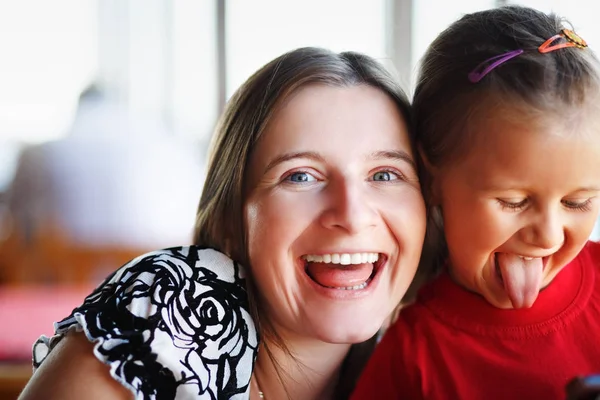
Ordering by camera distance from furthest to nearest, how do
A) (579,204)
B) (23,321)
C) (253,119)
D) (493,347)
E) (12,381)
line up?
(23,321), (12,381), (253,119), (493,347), (579,204)

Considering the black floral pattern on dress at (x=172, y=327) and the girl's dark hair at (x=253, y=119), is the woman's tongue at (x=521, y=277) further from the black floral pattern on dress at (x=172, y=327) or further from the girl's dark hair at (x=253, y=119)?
the black floral pattern on dress at (x=172, y=327)

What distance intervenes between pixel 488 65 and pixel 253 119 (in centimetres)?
46

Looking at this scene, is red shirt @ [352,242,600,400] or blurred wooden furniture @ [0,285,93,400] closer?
red shirt @ [352,242,600,400]

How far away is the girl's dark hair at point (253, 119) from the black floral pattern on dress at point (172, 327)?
0.35ft

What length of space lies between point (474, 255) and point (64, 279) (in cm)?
375

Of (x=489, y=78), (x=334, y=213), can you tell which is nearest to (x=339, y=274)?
(x=334, y=213)

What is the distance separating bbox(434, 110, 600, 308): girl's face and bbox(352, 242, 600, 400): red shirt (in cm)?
4

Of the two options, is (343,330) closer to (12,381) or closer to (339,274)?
(339,274)

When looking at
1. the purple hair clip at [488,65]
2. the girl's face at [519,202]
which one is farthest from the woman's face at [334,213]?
the purple hair clip at [488,65]

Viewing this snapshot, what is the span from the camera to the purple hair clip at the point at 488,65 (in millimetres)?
1055

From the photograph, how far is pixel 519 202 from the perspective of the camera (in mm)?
1057

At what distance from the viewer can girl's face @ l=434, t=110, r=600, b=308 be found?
100cm

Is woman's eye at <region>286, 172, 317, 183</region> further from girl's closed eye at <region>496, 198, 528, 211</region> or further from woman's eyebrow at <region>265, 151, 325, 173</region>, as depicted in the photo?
girl's closed eye at <region>496, 198, 528, 211</region>

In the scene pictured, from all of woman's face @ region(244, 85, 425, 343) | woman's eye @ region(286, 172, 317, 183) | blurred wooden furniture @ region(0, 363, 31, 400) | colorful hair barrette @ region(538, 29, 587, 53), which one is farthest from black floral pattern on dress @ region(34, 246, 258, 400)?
blurred wooden furniture @ region(0, 363, 31, 400)
